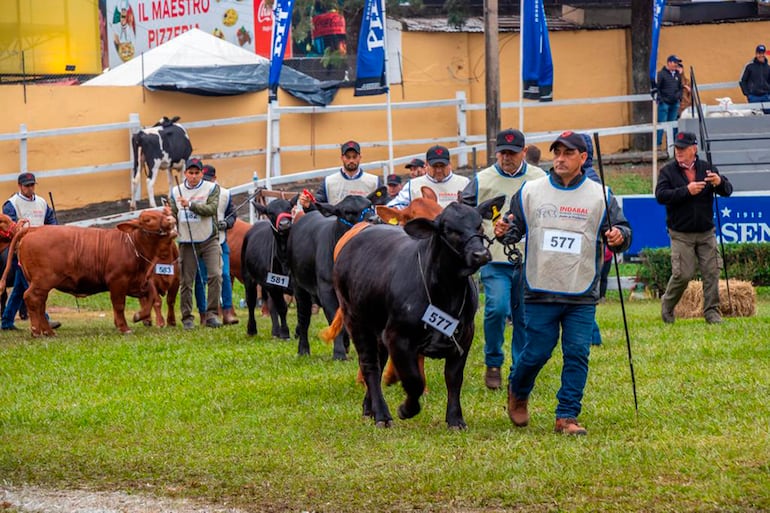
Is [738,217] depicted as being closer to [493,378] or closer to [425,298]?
[493,378]

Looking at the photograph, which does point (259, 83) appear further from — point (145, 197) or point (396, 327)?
point (396, 327)

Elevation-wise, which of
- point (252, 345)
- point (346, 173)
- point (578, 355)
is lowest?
point (252, 345)

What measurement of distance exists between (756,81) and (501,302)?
2023 centimetres

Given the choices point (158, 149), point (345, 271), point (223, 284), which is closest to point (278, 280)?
point (223, 284)

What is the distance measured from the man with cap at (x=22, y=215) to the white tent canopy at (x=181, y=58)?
10675 millimetres

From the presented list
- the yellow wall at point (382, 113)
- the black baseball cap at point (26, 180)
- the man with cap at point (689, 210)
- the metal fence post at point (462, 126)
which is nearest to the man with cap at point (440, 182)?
the man with cap at point (689, 210)

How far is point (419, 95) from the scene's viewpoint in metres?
31.4

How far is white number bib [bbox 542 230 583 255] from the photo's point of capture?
8.79m

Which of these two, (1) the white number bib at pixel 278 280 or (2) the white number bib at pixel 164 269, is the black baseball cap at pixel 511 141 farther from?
(2) the white number bib at pixel 164 269

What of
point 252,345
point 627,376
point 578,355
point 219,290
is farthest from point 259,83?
point 578,355

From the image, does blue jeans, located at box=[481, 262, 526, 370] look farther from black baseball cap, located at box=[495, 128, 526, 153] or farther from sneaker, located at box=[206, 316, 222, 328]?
sneaker, located at box=[206, 316, 222, 328]

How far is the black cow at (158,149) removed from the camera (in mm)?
26484

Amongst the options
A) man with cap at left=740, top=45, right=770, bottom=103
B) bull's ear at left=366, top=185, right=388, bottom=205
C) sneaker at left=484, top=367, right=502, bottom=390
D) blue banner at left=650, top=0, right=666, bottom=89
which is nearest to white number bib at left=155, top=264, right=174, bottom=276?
bull's ear at left=366, top=185, right=388, bottom=205

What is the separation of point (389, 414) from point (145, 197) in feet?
62.5
